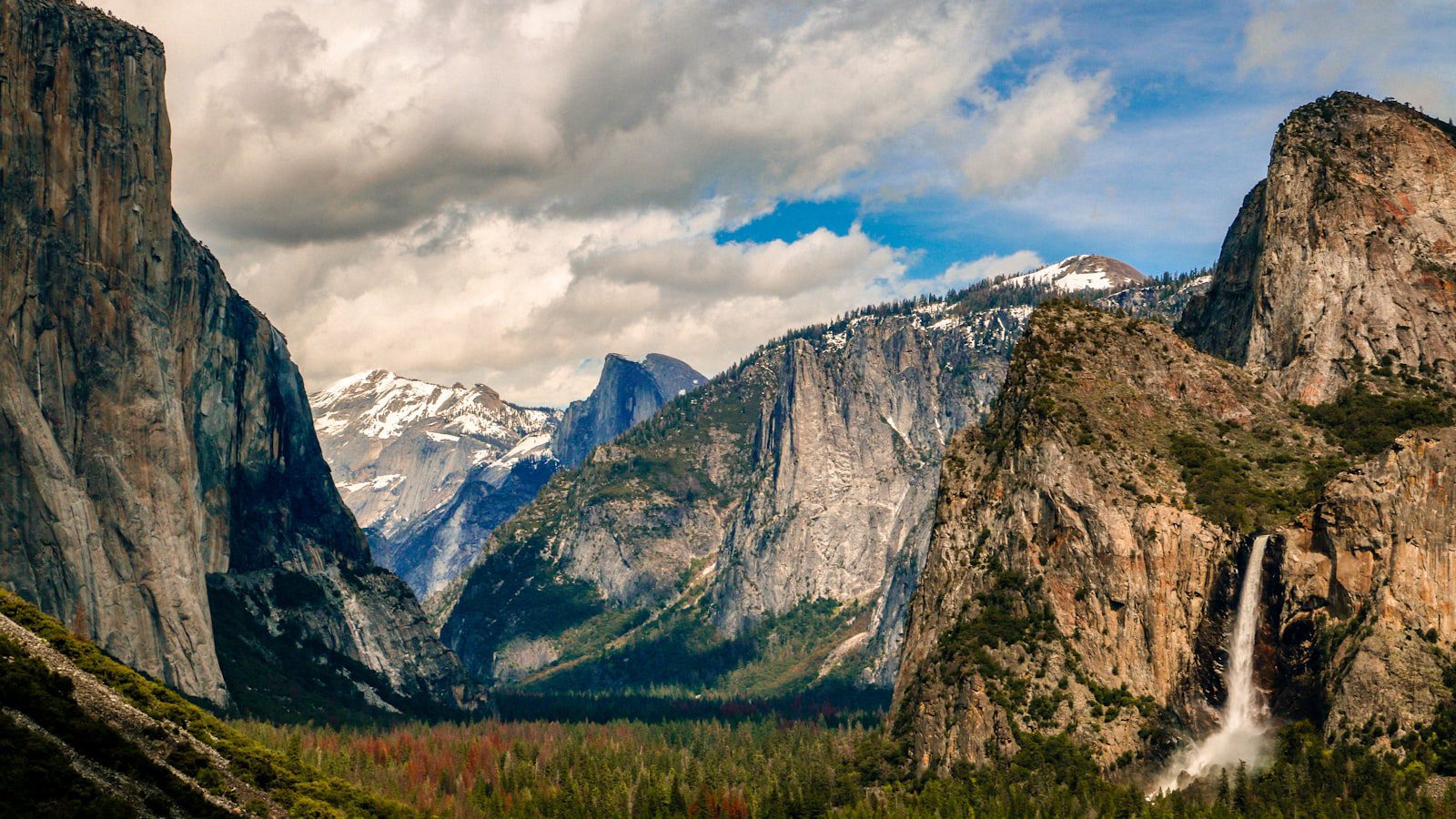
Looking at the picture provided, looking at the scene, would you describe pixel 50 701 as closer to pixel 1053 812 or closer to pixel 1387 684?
pixel 1053 812

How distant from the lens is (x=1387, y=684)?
176 m

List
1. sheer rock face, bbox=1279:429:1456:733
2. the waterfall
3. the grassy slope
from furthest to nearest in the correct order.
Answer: the waterfall → sheer rock face, bbox=1279:429:1456:733 → the grassy slope

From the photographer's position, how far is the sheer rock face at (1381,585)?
176375 millimetres

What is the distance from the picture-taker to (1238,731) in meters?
196

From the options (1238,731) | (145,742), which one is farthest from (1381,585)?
(145,742)

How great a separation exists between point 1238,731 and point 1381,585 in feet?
93.9

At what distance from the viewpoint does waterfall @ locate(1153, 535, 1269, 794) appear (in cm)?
19225

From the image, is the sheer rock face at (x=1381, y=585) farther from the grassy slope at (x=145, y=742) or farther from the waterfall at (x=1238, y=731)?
the grassy slope at (x=145, y=742)

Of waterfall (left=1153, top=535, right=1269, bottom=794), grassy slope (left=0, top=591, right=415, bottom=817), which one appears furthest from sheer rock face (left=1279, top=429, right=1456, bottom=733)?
grassy slope (left=0, top=591, right=415, bottom=817)

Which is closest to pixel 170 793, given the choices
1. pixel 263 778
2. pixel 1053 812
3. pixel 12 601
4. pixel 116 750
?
pixel 116 750

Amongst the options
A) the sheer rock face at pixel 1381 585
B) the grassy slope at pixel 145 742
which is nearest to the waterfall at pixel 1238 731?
the sheer rock face at pixel 1381 585

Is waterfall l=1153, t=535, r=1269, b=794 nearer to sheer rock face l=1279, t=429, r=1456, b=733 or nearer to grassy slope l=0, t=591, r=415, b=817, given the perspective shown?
sheer rock face l=1279, t=429, r=1456, b=733

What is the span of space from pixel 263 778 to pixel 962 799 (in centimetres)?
9726

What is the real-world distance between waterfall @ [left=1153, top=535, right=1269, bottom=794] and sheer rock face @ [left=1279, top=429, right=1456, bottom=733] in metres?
5.55
